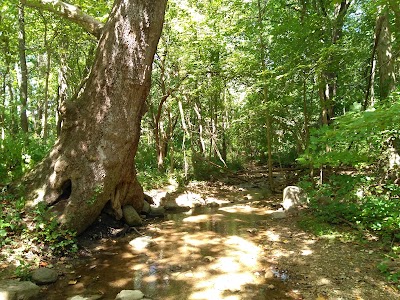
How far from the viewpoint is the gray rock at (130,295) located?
3961 mm

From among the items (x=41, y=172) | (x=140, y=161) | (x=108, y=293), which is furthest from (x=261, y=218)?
(x=140, y=161)

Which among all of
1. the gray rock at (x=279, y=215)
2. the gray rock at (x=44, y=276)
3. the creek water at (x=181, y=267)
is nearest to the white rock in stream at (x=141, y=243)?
the creek water at (x=181, y=267)

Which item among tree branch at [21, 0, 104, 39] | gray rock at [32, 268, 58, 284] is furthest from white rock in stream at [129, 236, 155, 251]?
tree branch at [21, 0, 104, 39]

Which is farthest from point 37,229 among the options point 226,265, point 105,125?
point 226,265

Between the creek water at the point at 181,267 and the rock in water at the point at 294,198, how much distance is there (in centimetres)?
131

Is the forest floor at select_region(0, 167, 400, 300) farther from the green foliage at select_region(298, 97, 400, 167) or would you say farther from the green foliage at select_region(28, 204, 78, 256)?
the green foliage at select_region(298, 97, 400, 167)

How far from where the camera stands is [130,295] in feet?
13.1

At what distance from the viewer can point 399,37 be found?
744 centimetres

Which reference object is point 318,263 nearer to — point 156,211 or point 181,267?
point 181,267

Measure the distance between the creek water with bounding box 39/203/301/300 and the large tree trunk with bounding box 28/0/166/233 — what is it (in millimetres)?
1136

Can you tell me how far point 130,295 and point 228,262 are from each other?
1.95 m

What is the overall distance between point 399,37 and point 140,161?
10.5 meters

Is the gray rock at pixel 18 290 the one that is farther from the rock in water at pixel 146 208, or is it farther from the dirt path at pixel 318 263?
the rock in water at pixel 146 208

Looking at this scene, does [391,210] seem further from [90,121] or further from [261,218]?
[90,121]
